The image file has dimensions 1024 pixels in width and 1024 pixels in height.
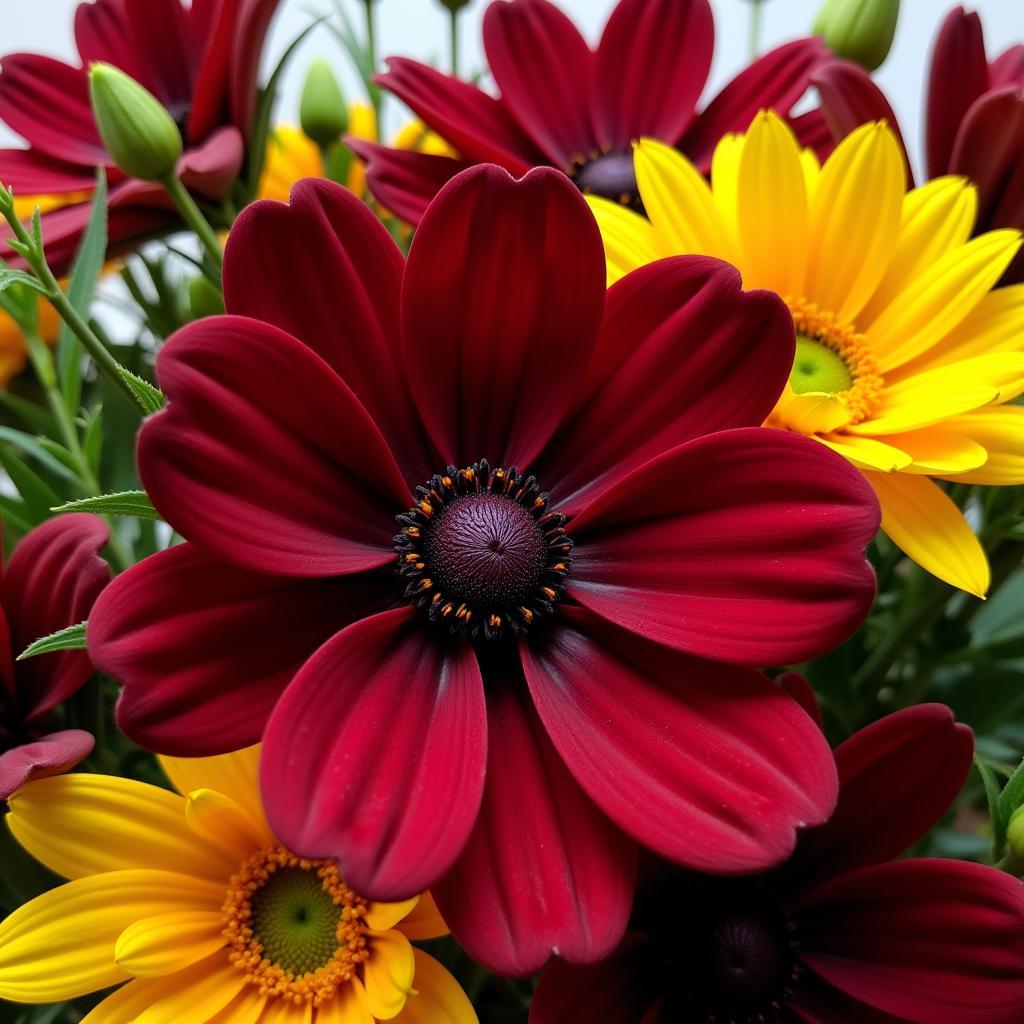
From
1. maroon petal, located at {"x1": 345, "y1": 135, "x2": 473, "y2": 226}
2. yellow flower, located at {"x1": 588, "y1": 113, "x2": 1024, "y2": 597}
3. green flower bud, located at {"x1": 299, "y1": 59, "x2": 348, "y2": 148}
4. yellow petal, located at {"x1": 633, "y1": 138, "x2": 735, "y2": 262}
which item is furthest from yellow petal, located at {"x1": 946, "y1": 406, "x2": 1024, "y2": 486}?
green flower bud, located at {"x1": 299, "y1": 59, "x2": 348, "y2": 148}

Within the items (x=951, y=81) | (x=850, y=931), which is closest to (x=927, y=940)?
(x=850, y=931)

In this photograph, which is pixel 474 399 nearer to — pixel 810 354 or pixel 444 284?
pixel 444 284

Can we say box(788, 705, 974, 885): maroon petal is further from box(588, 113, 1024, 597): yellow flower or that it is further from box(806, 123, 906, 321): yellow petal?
box(806, 123, 906, 321): yellow petal

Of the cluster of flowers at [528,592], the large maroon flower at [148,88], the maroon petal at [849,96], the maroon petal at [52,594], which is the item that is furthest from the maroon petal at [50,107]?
the maroon petal at [849,96]

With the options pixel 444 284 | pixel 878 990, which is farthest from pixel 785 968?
pixel 444 284

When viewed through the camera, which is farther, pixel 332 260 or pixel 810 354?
pixel 810 354

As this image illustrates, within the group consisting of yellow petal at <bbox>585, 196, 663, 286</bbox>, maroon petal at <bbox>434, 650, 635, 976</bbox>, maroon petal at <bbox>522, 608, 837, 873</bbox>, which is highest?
yellow petal at <bbox>585, 196, 663, 286</bbox>
